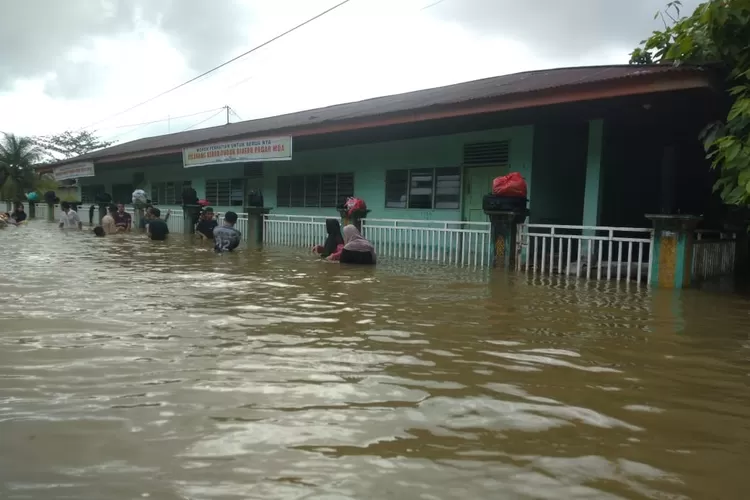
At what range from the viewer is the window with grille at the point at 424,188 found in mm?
13500

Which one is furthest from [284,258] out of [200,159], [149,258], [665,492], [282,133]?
[665,492]

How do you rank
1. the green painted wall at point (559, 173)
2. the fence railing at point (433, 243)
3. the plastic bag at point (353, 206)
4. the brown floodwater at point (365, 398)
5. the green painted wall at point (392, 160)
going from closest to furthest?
the brown floodwater at point (365, 398) < the fence railing at point (433, 243) < the green painted wall at point (559, 173) < the green painted wall at point (392, 160) < the plastic bag at point (353, 206)

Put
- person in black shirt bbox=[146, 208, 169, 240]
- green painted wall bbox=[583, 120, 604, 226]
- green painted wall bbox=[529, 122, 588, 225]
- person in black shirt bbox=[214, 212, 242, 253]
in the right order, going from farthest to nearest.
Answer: person in black shirt bbox=[146, 208, 169, 240] → person in black shirt bbox=[214, 212, 242, 253] → green painted wall bbox=[529, 122, 588, 225] → green painted wall bbox=[583, 120, 604, 226]

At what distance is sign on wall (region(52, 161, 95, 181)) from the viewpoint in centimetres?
2448

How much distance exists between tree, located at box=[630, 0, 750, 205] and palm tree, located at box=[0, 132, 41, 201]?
36.6 meters

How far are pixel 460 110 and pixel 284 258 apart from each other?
4580 millimetres

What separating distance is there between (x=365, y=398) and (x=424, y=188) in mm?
11267

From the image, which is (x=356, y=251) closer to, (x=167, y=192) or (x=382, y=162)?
(x=382, y=162)

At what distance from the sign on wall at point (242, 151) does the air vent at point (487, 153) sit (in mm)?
4484

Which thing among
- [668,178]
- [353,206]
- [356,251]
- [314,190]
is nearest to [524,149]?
[668,178]

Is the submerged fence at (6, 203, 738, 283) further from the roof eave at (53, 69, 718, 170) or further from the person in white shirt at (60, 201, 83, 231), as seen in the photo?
the person in white shirt at (60, 201, 83, 231)

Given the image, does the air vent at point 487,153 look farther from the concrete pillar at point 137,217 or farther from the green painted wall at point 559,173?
the concrete pillar at point 137,217

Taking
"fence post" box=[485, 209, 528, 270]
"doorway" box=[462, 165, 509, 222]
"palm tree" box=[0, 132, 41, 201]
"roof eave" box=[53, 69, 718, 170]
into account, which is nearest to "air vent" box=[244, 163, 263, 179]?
"roof eave" box=[53, 69, 718, 170]

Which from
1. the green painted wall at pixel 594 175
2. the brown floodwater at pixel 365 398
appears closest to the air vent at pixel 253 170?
the green painted wall at pixel 594 175
